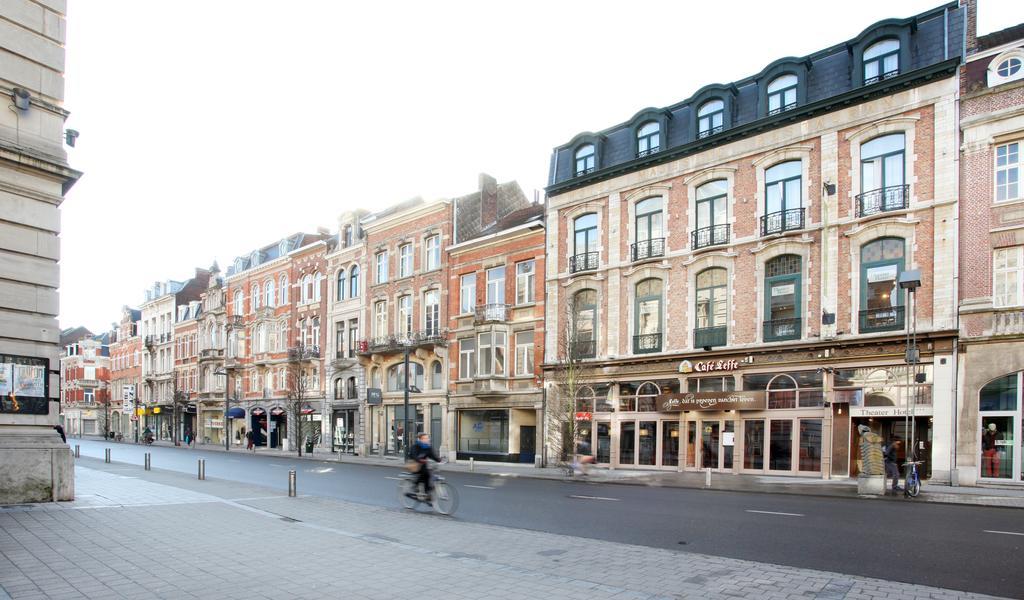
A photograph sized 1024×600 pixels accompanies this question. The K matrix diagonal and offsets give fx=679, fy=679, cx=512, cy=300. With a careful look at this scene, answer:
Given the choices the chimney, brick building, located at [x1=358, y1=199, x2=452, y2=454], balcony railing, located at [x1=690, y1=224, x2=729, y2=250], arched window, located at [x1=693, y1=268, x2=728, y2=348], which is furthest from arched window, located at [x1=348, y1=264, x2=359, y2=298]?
arched window, located at [x1=693, y1=268, x2=728, y2=348]

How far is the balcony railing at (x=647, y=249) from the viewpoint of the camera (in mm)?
27641

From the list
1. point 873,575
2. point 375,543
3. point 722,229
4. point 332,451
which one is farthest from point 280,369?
point 873,575

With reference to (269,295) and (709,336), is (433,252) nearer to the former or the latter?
(709,336)

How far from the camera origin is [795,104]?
24172 mm

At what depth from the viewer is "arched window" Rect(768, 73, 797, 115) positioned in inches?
960

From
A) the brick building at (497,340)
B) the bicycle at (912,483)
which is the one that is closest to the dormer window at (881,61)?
the bicycle at (912,483)

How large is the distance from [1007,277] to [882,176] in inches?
189

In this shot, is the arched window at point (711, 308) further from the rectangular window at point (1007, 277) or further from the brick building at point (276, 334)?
the brick building at point (276, 334)

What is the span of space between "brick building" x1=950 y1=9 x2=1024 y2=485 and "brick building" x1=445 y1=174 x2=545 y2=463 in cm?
1659

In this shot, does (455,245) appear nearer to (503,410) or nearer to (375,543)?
(503,410)

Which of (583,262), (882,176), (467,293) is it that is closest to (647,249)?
(583,262)

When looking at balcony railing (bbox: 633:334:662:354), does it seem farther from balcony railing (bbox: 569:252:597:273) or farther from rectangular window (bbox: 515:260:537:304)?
rectangular window (bbox: 515:260:537:304)

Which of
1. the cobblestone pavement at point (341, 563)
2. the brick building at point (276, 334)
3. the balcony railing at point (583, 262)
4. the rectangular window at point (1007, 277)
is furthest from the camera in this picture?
the brick building at point (276, 334)

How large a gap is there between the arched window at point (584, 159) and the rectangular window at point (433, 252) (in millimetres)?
10282
